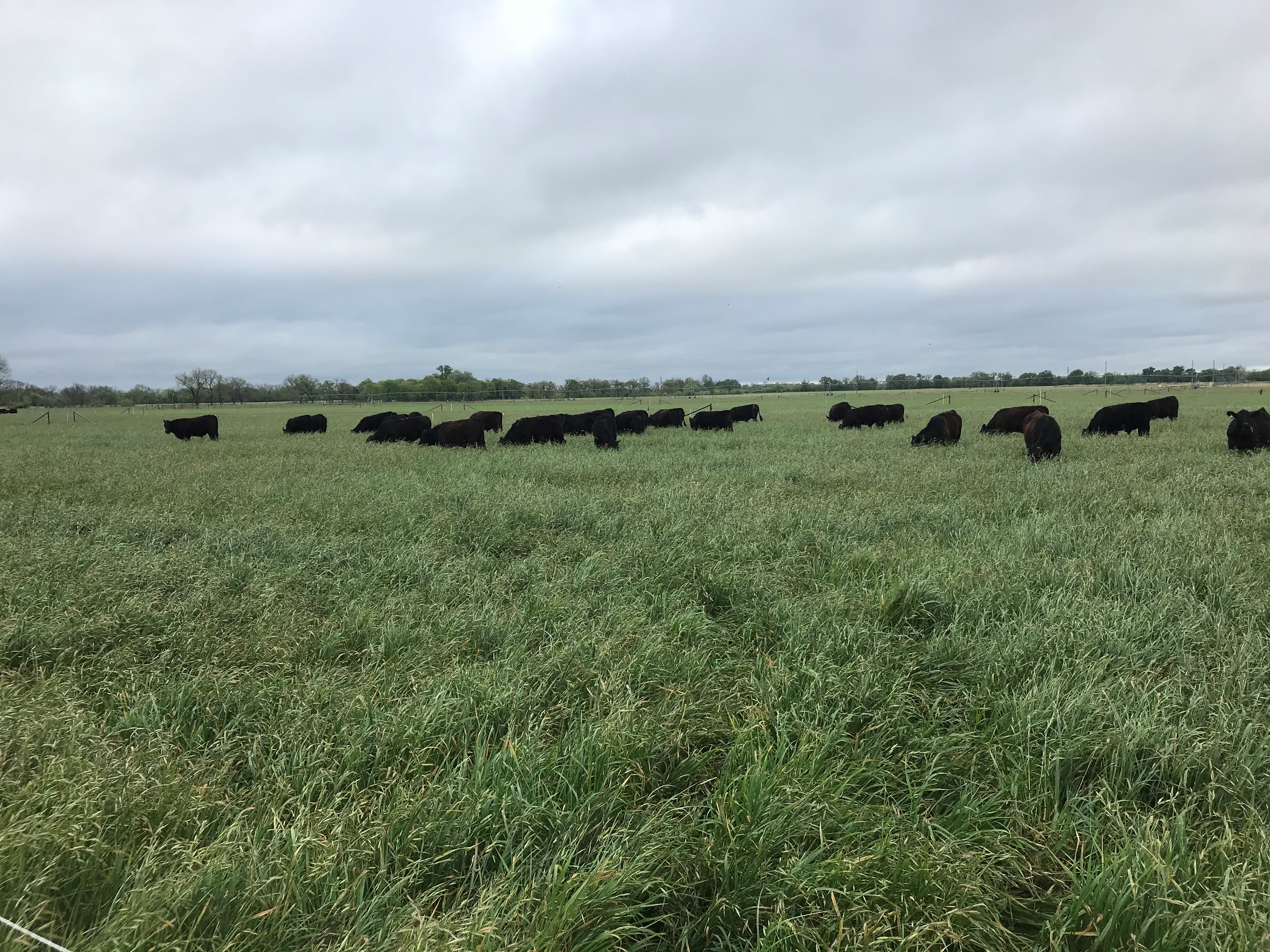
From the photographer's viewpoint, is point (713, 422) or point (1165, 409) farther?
point (713, 422)

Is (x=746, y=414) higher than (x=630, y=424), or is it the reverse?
(x=746, y=414)

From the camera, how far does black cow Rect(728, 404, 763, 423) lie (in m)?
29.1

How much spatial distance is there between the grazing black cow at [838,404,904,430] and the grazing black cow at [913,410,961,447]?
18.4 feet

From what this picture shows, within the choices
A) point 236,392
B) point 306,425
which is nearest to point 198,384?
point 236,392

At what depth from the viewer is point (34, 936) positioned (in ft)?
5.08

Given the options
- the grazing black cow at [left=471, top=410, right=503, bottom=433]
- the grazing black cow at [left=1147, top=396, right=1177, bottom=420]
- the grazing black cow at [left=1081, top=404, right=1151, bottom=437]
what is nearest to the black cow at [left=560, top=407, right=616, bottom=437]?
the grazing black cow at [left=471, top=410, right=503, bottom=433]

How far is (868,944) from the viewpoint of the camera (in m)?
1.74

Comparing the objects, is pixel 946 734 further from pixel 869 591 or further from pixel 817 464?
pixel 817 464

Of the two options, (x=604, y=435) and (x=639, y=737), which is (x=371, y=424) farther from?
(x=639, y=737)

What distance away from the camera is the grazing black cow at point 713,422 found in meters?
24.1

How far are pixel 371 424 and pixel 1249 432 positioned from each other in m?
28.7

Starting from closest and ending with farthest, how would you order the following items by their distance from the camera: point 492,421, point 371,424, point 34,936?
point 34,936 < point 492,421 < point 371,424

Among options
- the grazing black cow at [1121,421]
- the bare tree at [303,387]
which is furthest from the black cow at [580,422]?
the bare tree at [303,387]

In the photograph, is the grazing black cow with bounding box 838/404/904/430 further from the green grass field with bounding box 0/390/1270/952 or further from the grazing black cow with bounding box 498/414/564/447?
the green grass field with bounding box 0/390/1270/952
